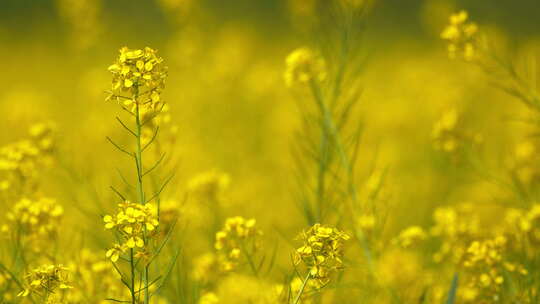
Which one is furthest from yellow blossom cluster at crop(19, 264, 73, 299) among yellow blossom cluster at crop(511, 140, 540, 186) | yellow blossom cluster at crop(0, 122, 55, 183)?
yellow blossom cluster at crop(511, 140, 540, 186)

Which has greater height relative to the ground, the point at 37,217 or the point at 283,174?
the point at 283,174

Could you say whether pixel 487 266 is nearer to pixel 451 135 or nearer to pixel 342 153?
pixel 342 153

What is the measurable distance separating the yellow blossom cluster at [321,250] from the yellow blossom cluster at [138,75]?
20.1 inches

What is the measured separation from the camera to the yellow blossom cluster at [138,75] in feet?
6.17

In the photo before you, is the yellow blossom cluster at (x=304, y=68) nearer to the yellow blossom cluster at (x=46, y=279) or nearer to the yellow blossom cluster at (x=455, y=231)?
the yellow blossom cluster at (x=455, y=231)

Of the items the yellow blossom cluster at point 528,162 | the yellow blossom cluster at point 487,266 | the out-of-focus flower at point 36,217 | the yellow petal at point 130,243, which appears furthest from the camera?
the yellow blossom cluster at point 528,162

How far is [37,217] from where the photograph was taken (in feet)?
7.71

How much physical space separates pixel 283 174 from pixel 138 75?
3.00 m

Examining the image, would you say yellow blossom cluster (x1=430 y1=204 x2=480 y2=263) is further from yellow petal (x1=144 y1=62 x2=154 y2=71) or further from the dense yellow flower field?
yellow petal (x1=144 y1=62 x2=154 y2=71)

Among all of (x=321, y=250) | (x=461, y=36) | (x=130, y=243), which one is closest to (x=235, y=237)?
(x=321, y=250)

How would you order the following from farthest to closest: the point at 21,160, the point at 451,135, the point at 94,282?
the point at 451,135
the point at 21,160
the point at 94,282

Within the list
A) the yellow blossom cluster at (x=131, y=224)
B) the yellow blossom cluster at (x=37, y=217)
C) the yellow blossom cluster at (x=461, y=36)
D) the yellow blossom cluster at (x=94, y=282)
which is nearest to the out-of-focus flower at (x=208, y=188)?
the yellow blossom cluster at (x=94, y=282)

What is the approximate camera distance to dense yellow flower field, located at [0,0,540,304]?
86.5 inches

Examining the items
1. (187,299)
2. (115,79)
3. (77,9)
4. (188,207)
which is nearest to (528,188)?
(188,207)
